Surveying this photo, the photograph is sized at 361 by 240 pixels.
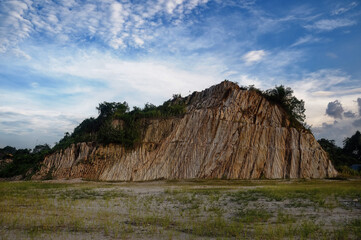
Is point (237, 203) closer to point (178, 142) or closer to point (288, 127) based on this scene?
point (178, 142)

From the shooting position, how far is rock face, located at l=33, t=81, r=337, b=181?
34.1 m

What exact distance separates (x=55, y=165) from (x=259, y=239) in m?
35.2

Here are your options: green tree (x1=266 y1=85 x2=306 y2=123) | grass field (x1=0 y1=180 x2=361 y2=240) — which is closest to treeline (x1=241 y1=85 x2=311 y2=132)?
green tree (x1=266 y1=85 x2=306 y2=123)

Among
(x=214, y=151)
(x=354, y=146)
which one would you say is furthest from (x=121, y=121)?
(x=354, y=146)

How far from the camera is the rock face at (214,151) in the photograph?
1344 inches

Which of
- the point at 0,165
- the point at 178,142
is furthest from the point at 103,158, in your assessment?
the point at 0,165

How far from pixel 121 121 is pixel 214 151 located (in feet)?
47.5

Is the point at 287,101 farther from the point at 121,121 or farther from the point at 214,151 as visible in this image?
the point at 121,121

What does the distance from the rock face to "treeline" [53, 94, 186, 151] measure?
1197 mm

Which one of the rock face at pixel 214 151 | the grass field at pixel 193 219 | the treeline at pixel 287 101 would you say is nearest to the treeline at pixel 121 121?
the rock face at pixel 214 151

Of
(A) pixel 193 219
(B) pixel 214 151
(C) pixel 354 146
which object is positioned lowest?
(A) pixel 193 219

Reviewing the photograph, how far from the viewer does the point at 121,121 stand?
42.1 meters

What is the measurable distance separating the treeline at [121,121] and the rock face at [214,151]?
1197mm

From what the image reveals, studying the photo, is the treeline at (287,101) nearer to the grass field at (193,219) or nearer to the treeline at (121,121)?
the treeline at (121,121)
